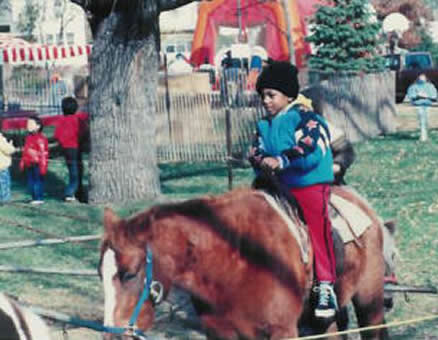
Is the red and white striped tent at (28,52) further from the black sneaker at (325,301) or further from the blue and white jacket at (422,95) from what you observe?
the black sneaker at (325,301)

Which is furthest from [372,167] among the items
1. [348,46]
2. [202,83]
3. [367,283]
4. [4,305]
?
[348,46]

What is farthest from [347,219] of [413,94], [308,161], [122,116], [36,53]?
[36,53]

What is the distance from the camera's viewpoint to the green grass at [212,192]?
9773 millimetres

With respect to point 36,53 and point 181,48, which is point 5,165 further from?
point 181,48

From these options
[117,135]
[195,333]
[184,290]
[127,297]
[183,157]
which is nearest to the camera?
[127,297]

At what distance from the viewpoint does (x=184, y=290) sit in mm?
5527

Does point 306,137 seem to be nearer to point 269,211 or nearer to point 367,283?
point 269,211

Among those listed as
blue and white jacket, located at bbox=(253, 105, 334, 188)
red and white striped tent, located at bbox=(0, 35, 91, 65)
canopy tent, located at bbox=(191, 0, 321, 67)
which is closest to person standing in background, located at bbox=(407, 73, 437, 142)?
red and white striped tent, located at bbox=(0, 35, 91, 65)

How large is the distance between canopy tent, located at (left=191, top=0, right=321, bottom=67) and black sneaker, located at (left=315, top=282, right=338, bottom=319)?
3217 cm

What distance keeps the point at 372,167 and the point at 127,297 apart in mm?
14415

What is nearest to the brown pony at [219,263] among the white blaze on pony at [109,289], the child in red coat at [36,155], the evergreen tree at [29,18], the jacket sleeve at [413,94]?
the white blaze on pony at [109,289]

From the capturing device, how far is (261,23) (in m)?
40.8

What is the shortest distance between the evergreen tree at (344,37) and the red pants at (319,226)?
33257 mm

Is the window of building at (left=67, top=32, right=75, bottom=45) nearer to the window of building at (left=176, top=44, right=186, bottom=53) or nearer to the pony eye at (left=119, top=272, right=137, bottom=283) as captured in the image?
the window of building at (left=176, top=44, right=186, bottom=53)
